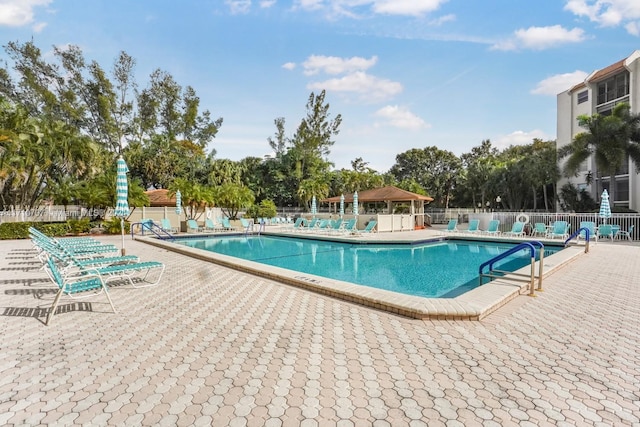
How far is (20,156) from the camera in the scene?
1708cm

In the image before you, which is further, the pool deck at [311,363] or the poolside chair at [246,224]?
the poolside chair at [246,224]

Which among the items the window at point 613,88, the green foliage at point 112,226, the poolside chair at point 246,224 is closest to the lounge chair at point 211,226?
the poolside chair at point 246,224

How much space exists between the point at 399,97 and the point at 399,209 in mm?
11781

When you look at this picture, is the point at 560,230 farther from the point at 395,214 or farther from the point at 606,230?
the point at 395,214

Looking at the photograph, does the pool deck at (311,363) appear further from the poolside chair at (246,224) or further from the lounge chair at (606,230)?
the poolside chair at (246,224)

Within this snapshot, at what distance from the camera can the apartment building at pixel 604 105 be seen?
24.1 metres

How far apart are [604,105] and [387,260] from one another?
26508 millimetres

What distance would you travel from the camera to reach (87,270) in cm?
523

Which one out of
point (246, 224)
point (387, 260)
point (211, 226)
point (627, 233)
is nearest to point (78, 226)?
point (211, 226)

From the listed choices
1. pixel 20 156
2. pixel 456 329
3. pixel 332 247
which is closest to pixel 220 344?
pixel 456 329

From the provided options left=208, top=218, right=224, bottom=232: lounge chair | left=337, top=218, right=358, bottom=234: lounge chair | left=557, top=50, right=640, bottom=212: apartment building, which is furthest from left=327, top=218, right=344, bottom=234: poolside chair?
left=557, top=50, right=640, bottom=212: apartment building

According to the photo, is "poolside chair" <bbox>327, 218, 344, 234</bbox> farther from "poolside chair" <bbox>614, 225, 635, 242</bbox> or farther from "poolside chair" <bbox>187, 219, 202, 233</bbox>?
"poolside chair" <bbox>614, 225, 635, 242</bbox>

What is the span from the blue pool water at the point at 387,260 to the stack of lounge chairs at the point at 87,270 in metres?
4.37

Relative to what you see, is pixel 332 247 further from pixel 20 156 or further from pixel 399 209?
pixel 399 209
